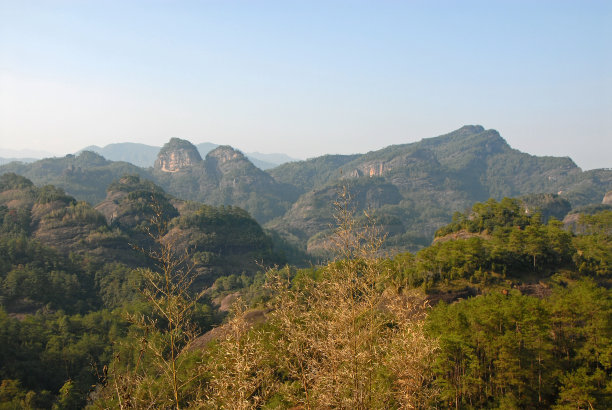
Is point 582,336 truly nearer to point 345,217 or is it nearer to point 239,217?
point 345,217

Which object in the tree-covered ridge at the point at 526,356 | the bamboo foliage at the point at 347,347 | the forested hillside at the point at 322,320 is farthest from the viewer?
the tree-covered ridge at the point at 526,356

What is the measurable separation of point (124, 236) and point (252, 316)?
61.8 metres

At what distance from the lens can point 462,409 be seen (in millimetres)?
25281

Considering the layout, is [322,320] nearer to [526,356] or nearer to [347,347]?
[347,347]

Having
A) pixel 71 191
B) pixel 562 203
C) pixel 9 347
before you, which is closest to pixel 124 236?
pixel 9 347

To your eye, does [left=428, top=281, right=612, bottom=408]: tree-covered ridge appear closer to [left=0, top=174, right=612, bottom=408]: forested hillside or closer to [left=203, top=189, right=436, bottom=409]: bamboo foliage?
[left=0, top=174, right=612, bottom=408]: forested hillside

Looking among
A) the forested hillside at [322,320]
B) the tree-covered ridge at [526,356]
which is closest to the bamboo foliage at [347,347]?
the forested hillside at [322,320]


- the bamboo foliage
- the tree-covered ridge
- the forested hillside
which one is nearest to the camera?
the bamboo foliage

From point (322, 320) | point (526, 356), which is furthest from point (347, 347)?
point (526, 356)

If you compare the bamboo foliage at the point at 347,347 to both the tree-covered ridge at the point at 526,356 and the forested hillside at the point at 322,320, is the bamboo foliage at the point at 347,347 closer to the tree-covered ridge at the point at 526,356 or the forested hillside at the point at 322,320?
the forested hillside at the point at 322,320

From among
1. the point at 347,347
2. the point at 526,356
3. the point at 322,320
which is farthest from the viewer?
the point at 526,356

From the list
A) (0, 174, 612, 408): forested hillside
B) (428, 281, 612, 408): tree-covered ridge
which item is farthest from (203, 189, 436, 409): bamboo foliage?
(428, 281, 612, 408): tree-covered ridge

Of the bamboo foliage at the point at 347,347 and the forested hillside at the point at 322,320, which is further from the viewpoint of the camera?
the forested hillside at the point at 322,320

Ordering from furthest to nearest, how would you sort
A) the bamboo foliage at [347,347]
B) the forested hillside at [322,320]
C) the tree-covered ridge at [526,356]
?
the tree-covered ridge at [526,356], the forested hillside at [322,320], the bamboo foliage at [347,347]
